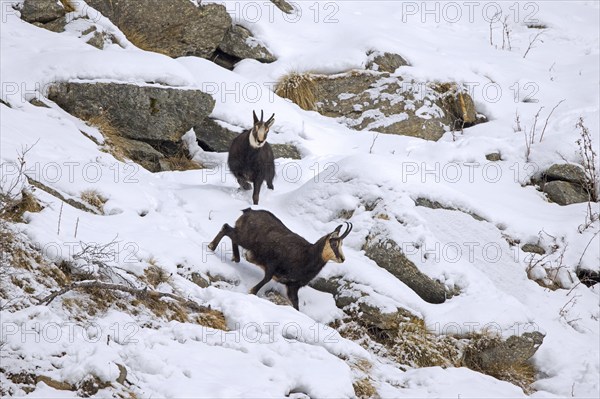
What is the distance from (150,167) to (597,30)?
35.0 ft

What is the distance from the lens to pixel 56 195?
6.81 meters

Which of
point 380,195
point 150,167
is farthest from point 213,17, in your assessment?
point 380,195

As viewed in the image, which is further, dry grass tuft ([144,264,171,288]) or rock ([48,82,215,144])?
rock ([48,82,215,144])

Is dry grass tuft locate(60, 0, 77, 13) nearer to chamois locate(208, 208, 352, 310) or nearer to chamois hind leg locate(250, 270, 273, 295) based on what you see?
chamois locate(208, 208, 352, 310)

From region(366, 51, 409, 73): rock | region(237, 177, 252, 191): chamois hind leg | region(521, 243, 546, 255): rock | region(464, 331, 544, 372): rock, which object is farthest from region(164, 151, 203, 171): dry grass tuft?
region(464, 331, 544, 372): rock

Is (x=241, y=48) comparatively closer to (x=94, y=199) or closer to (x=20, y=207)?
(x=94, y=199)

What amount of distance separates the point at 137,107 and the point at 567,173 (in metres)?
5.94

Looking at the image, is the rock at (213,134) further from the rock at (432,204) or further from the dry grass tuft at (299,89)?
the rock at (432,204)

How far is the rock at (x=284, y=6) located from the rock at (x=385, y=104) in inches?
110

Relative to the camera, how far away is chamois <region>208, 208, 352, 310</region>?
6.93 meters

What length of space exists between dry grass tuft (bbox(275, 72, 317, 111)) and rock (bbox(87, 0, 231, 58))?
1.42m

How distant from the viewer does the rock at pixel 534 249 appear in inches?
343

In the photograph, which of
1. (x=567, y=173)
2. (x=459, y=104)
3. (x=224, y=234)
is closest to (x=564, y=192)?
(x=567, y=173)

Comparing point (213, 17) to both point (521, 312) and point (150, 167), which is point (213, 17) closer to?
point (150, 167)
